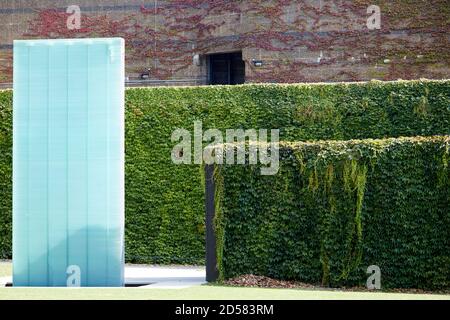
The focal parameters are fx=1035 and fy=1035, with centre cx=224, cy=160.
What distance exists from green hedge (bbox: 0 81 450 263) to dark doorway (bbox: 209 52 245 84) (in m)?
6.32

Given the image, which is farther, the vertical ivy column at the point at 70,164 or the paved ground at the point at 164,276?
the paved ground at the point at 164,276

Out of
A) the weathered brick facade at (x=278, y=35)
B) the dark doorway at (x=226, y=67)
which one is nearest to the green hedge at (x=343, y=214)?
the weathered brick facade at (x=278, y=35)

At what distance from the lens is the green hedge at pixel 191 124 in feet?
71.4

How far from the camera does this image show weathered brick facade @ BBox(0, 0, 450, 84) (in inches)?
1068

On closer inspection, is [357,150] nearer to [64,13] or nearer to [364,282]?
[364,282]

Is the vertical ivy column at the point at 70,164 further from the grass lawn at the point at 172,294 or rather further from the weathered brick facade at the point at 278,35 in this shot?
the weathered brick facade at the point at 278,35

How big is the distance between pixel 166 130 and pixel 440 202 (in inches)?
296

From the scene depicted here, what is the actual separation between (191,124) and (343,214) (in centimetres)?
598

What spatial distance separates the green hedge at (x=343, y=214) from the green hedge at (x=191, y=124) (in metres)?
4.11

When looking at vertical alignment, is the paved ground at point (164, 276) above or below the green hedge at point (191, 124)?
below

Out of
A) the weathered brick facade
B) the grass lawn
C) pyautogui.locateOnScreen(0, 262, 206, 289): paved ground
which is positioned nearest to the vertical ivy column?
pyautogui.locateOnScreen(0, 262, 206, 289): paved ground

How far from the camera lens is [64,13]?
30.0 metres
